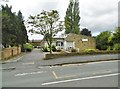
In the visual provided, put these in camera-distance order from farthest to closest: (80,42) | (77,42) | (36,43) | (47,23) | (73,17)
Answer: (36,43)
(73,17)
(80,42)
(77,42)
(47,23)

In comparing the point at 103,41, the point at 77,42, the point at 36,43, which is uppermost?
the point at 36,43

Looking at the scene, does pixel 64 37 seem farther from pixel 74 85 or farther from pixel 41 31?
pixel 74 85

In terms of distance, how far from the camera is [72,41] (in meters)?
68.4

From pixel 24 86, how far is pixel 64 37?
2330 inches

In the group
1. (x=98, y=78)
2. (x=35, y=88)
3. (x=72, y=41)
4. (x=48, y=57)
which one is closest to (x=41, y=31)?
(x=48, y=57)

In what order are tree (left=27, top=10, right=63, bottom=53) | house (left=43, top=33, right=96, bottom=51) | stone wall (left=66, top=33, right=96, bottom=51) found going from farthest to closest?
A: house (left=43, top=33, right=96, bottom=51) < stone wall (left=66, top=33, right=96, bottom=51) < tree (left=27, top=10, right=63, bottom=53)

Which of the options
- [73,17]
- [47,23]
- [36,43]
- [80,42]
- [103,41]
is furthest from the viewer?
[36,43]

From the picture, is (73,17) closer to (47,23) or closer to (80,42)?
(80,42)

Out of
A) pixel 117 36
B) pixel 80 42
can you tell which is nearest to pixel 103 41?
pixel 80 42

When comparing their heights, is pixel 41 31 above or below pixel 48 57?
above

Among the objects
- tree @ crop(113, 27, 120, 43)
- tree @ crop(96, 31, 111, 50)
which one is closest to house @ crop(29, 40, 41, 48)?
tree @ crop(96, 31, 111, 50)

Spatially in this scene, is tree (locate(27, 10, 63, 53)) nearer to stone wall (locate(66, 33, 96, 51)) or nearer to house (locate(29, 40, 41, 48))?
stone wall (locate(66, 33, 96, 51))

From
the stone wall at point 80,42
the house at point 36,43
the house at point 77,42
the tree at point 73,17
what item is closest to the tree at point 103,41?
the house at point 77,42

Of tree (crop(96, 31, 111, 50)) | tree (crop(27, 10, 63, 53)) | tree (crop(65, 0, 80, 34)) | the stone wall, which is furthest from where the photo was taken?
tree (crop(65, 0, 80, 34))
